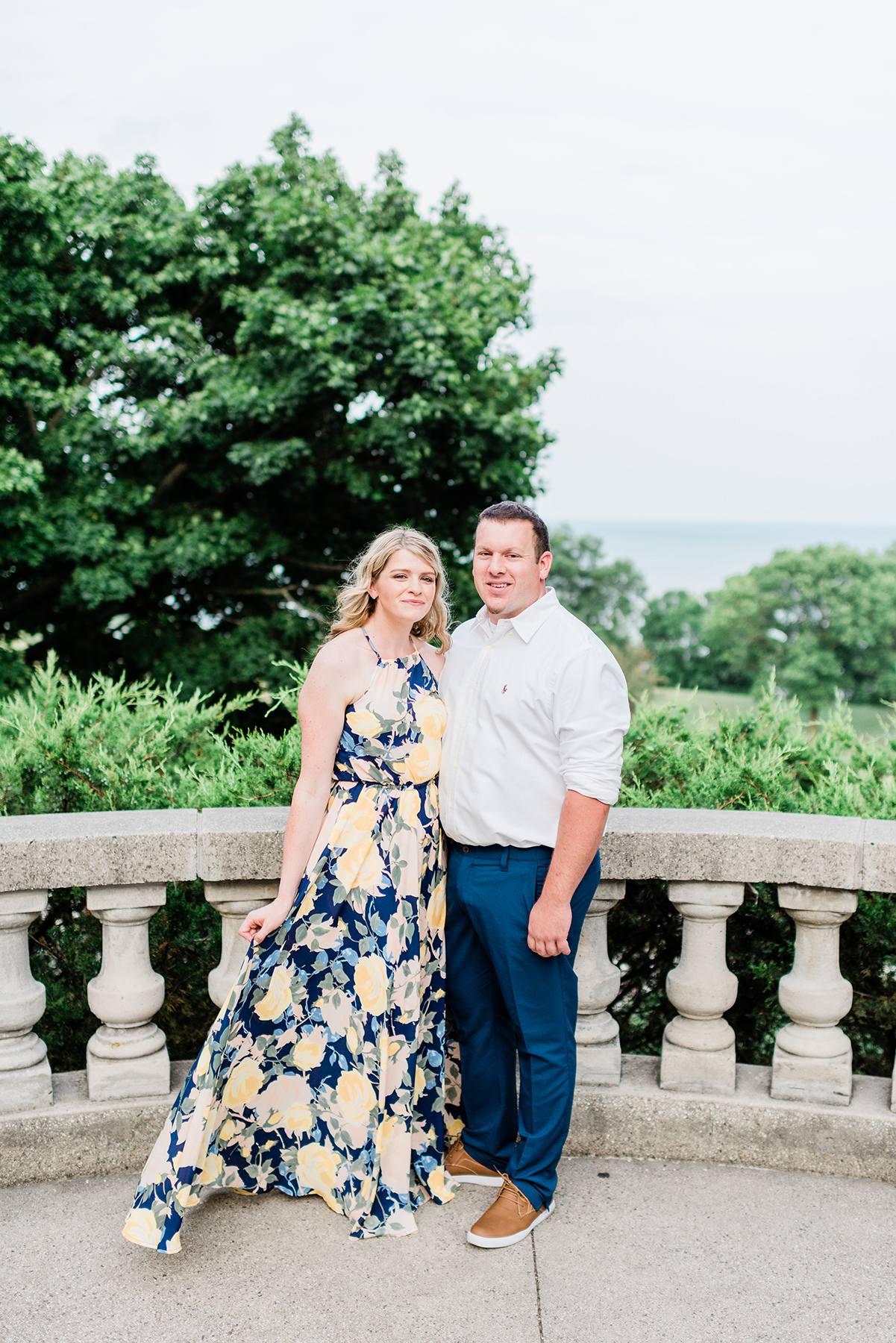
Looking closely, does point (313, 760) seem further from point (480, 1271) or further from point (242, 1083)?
point (480, 1271)

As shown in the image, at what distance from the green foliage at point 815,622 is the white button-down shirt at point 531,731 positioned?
53.1 meters

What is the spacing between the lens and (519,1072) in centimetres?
300

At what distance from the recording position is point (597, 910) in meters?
3.18

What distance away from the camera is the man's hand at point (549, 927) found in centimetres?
272

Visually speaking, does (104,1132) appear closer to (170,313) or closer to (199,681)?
(199,681)

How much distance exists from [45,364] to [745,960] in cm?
1407

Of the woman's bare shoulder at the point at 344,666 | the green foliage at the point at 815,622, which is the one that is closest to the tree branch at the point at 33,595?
the woman's bare shoulder at the point at 344,666

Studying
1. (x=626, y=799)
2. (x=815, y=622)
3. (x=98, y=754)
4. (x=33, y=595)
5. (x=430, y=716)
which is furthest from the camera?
(x=815, y=622)

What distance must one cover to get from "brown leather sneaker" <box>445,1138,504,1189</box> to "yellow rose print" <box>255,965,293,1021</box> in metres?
0.74

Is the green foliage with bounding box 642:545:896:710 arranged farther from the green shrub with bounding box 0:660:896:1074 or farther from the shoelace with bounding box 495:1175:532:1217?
the shoelace with bounding box 495:1175:532:1217

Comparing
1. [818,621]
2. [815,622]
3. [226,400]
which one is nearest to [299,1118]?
[226,400]

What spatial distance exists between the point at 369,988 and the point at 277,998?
0.84 ft

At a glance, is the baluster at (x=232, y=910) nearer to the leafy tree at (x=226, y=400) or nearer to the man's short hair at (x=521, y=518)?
the man's short hair at (x=521, y=518)

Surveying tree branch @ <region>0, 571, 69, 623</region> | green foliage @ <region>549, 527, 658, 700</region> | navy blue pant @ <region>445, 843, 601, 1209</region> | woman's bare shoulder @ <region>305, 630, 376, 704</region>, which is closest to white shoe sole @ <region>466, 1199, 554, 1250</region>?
navy blue pant @ <region>445, 843, 601, 1209</region>
